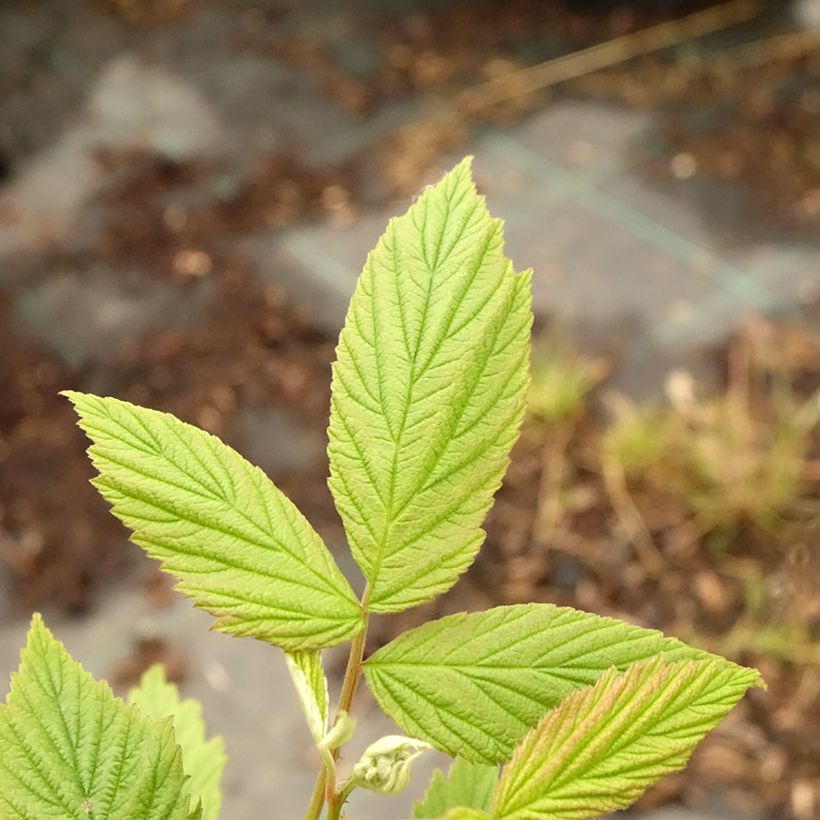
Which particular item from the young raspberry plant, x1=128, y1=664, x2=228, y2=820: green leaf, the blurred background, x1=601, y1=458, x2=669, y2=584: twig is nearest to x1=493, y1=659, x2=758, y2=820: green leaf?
the young raspberry plant

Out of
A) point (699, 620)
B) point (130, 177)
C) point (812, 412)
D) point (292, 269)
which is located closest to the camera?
point (699, 620)

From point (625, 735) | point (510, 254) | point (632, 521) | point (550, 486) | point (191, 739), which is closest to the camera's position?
point (625, 735)

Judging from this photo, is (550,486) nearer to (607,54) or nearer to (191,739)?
(191,739)

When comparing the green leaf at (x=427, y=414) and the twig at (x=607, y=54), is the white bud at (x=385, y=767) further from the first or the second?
the twig at (x=607, y=54)

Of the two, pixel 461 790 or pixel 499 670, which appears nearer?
pixel 499 670

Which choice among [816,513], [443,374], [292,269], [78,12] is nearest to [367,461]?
[443,374]

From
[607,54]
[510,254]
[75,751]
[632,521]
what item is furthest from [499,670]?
[607,54]

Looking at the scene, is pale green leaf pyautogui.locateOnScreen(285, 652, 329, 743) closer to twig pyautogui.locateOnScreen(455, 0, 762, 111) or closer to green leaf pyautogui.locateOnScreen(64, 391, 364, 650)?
green leaf pyautogui.locateOnScreen(64, 391, 364, 650)

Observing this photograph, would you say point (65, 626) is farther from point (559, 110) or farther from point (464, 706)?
point (559, 110)
